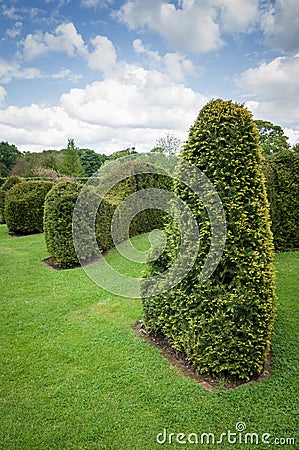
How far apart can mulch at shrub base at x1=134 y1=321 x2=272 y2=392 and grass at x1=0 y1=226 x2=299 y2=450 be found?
0.29ft

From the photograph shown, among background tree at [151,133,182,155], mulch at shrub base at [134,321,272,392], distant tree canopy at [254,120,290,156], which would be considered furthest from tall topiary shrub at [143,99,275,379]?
background tree at [151,133,182,155]

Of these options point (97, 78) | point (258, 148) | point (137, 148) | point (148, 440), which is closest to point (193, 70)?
point (97, 78)

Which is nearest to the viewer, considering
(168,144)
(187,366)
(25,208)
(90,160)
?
(187,366)

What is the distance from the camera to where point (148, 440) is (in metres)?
2.54

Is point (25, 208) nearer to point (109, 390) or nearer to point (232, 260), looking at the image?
point (109, 390)

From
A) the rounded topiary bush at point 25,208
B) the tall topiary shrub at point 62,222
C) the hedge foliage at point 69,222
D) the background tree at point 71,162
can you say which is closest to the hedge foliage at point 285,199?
the hedge foliage at point 69,222

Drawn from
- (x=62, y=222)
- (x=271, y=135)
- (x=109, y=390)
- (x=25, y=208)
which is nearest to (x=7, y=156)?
(x=271, y=135)

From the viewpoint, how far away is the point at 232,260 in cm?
311

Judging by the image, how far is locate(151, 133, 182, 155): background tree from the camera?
30.2 m

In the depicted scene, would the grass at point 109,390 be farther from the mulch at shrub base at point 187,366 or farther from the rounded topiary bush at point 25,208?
the rounded topiary bush at point 25,208

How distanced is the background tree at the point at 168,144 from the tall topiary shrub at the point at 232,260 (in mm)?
27458

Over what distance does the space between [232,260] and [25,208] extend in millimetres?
12558

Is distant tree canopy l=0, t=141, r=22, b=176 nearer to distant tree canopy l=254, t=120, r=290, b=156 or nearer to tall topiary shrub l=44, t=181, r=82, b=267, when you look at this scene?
distant tree canopy l=254, t=120, r=290, b=156

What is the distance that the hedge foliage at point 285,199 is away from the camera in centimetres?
891
